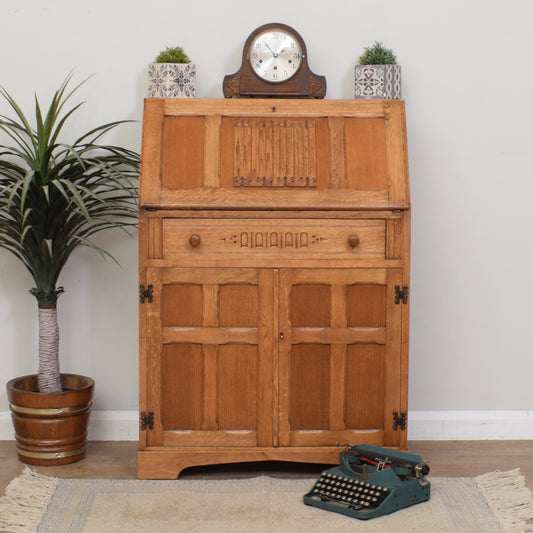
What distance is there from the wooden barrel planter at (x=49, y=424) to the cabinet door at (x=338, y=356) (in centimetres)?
89

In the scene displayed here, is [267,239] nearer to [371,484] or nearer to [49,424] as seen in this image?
[371,484]

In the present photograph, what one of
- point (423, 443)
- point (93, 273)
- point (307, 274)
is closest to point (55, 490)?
point (93, 273)

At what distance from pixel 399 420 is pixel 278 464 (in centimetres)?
58

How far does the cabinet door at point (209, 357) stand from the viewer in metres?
3.10

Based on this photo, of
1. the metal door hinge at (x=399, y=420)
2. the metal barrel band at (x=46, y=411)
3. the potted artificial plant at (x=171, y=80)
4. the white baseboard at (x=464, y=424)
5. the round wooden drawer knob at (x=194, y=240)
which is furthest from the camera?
the white baseboard at (x=464, y=424)

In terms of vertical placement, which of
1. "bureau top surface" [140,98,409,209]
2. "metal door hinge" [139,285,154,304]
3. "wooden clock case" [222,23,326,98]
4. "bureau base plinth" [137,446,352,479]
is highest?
"wooden clock case" [222,23,326,98]

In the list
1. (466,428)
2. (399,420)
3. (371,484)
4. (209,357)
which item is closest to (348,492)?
(371,484)

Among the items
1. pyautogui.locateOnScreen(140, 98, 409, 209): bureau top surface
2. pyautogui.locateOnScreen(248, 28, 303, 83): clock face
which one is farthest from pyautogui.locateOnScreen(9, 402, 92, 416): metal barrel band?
pyautogui.locateOnScreen(248, 28, 303, 83): clock face

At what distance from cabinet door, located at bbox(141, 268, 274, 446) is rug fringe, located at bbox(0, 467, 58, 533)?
1.46ft

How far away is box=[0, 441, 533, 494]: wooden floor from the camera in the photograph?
3230 millimetres

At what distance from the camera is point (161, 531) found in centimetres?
268

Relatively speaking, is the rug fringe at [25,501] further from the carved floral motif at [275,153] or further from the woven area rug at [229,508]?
the carved floral motif at [275,153]

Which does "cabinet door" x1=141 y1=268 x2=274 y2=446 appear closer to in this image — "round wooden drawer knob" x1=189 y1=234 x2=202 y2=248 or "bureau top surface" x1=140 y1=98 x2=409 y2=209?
"round wooden drawer knob" x1=189 y1=234 x2=202 y2=248

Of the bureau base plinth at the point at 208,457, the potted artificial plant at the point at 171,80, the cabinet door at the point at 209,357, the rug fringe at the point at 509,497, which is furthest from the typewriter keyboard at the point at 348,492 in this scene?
the potted artificial plant at the point at 171,80
